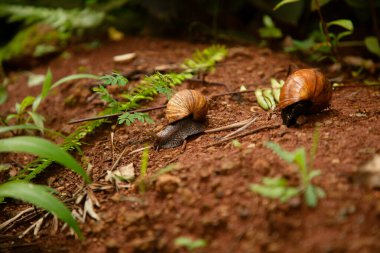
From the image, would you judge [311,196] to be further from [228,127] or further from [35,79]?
[35,79]

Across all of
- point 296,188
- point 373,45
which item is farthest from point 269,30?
point 296,188

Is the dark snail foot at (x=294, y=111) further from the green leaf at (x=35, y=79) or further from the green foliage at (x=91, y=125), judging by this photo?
the green leaf at (x=35, y=79)

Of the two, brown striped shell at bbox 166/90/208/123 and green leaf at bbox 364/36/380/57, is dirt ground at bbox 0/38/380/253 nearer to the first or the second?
brown striped shell at bbox 166/90/208/123

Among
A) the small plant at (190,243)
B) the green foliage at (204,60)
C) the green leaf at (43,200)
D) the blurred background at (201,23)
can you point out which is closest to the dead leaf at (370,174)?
the small plant at (190,243)

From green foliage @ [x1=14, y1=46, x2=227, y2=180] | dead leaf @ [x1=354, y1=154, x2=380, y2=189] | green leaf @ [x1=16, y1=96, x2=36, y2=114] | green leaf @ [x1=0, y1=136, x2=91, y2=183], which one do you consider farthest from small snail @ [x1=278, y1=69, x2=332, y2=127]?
green leaf @ [x1=16, y1=96, x2=36, y2=114]

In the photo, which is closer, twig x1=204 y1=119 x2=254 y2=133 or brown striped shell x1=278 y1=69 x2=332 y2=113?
brown striped shell x1=278 y1=69 x2=332 y2=113

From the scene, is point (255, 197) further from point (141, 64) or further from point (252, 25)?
point (252, 25)
